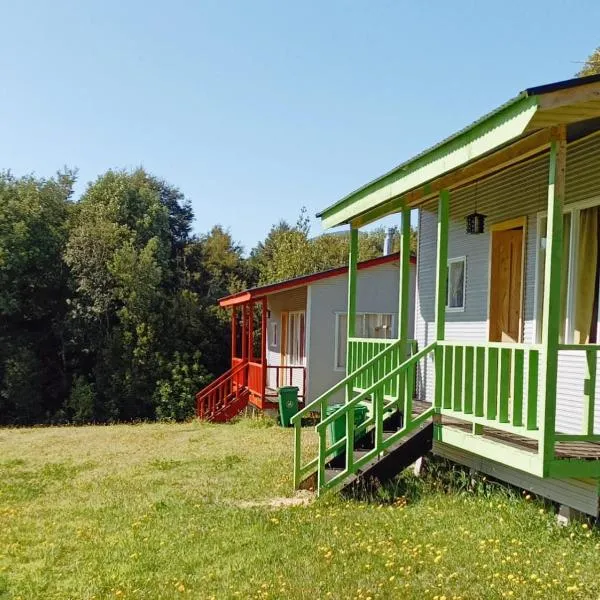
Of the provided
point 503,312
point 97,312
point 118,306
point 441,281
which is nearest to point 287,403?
point 503,312

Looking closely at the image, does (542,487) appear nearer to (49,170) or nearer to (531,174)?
(531,174)

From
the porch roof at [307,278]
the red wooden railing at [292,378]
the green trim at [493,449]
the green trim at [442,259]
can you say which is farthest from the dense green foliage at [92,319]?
the green trim at [442,259]

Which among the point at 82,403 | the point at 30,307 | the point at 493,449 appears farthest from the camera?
the point at 30,307

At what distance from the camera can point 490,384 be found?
247 inches

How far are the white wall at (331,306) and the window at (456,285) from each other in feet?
25.6

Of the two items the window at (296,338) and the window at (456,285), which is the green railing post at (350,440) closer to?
the window at (456,285)

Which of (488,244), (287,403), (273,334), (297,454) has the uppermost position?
(488,244)

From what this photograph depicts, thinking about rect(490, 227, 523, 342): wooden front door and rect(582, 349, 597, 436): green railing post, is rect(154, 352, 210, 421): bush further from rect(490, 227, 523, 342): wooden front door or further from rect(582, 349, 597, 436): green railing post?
rect(582, 349, 597, 436): green railing post

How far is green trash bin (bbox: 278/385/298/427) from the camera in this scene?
17.2 meters

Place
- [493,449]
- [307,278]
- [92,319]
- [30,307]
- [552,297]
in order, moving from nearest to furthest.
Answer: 1. [552,297]
2. [493,449]
3. [307,278]
4. [92,319]
5. [30,307]

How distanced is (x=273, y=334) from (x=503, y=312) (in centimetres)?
1641

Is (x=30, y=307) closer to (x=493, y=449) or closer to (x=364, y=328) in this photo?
(x=364, y=328)

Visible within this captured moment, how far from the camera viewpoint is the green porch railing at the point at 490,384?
5699mm

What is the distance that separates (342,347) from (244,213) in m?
21.5
